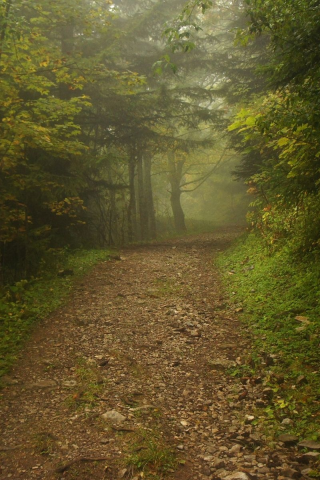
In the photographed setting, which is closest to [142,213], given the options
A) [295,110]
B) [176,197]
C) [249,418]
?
[176,197]

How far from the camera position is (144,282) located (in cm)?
973

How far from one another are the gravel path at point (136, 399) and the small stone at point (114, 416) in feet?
0.04

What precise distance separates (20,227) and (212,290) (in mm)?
4870

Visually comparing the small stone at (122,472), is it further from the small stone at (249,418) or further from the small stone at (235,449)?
the small stone at (249,418)

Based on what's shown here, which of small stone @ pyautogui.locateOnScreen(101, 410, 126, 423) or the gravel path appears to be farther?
small stone @ pyautogui.locateOnScreen(101, 410, 126, 423)

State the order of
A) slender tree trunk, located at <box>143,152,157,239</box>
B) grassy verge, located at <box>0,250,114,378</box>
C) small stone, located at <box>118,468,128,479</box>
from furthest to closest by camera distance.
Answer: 1. slender tree trunk, located at <box>143,152,157,239</box>
2. grassy verge, located at <box>0,250,114,378</box>
3. small stone, located at <box>118,468,128,479</box>

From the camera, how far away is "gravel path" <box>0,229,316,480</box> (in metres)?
3.53

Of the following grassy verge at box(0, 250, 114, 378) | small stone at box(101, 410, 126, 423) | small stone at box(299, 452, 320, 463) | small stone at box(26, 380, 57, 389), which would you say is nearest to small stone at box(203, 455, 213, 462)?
small stone at box(299, 452, 320, 463)

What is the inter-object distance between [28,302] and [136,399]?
13.2ft

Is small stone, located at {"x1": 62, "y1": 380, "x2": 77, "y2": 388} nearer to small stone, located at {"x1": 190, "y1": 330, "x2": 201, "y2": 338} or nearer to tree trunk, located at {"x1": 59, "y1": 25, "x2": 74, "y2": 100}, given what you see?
A: small stone, located at {"x1": 190, "y1": 330, "x2": 201, "y2": 338}

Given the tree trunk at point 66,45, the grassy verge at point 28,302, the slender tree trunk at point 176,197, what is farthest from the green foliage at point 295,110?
the slender tree trunk at point 176,197

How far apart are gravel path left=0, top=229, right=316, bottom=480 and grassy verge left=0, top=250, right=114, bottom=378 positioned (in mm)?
257

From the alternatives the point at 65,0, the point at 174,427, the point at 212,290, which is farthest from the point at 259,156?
the point at 174,427

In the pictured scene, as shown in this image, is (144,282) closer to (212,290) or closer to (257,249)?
(212,290)
